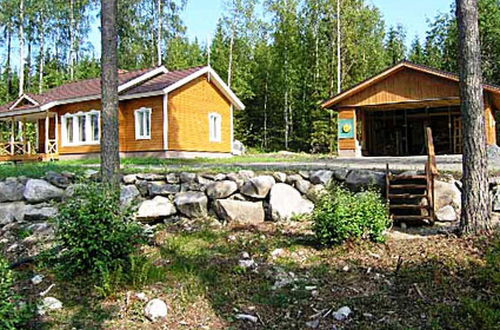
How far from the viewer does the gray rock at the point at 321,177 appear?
24.4ft

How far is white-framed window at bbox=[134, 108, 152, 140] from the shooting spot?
17703 millimetres

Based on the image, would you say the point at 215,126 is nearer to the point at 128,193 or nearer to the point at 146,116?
the point at 146,116

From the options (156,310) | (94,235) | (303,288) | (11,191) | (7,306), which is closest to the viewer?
(7,306)

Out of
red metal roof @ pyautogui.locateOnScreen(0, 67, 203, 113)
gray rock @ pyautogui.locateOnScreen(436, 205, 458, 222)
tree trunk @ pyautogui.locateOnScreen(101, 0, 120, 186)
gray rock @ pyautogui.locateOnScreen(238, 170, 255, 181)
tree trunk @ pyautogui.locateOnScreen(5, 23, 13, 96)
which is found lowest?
gray rock @ pyautogui.locateOnScreen(436, 205, 458, 222)

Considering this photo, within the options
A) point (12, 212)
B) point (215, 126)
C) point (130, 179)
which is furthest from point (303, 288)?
point (215, 126)

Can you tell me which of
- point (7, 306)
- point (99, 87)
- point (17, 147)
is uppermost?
point (99, 87)

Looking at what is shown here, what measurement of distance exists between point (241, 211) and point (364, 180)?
6.78 ft

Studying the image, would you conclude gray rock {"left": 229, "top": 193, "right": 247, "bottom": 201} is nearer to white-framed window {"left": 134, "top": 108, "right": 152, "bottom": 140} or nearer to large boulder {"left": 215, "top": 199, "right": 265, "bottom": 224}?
large boulder {"left": 215, "top": 199, "right": 265, "bottom": 224}

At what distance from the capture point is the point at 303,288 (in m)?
4.66

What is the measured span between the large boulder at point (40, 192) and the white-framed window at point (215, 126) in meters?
11.4

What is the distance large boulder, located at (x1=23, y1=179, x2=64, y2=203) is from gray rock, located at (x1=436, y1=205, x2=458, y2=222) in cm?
645

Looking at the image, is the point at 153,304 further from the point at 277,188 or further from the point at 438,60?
A: the point at 438,60

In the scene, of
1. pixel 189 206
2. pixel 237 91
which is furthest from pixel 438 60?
pixel 189 206

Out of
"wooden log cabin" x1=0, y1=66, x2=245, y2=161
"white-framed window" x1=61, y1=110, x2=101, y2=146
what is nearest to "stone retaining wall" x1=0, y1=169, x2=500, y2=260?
"wooden log cabin" x1=0, y1=66, x2=245, y2=161
